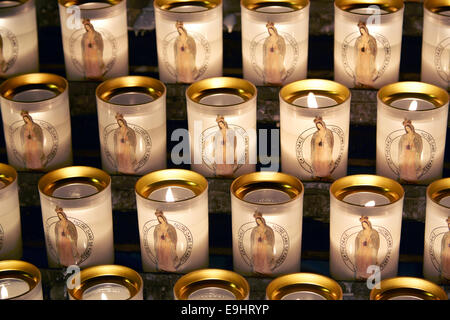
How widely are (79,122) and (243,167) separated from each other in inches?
13.2

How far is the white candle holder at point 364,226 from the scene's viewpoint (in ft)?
4.71

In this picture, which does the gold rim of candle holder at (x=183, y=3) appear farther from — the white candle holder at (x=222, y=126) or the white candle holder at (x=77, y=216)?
the white candle holder at (x=77, y=216)

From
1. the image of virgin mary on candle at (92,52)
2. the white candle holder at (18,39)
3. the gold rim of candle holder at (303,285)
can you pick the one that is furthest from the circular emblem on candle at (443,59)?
the white candle holder at (18,39)

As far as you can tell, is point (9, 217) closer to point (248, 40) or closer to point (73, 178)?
point (73, 178)

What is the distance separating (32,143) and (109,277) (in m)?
0.26

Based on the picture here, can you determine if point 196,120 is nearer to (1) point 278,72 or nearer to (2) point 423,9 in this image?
(1) point 278,72

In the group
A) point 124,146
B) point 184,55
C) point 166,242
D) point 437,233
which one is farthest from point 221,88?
point 437,233

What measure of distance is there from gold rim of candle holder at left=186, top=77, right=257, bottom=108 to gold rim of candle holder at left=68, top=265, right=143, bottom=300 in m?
0.30

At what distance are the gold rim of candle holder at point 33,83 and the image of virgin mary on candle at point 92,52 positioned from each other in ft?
0.20

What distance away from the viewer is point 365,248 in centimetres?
146

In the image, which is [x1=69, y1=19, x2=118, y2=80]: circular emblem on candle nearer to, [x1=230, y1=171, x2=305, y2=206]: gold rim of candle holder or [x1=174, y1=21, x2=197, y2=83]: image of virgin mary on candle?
[x1=174, y1=21, x2=197, y2=83]: image of virgin mary on candle

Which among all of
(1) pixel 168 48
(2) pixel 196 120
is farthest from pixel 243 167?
(1) pixel 168 48

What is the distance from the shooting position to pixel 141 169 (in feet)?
5.25

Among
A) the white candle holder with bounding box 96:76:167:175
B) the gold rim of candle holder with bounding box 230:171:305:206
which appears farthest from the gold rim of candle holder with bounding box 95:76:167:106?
the gold rim of candle holder with bounding box 230:171:305:206
